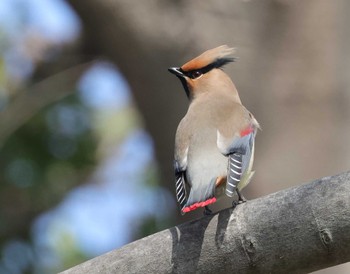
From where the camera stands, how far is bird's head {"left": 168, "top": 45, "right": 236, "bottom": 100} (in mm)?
3535

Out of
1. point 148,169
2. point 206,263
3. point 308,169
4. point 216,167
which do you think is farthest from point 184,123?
point 148,169

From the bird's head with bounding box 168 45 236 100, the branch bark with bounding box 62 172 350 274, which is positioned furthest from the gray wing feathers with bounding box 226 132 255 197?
the bird's head with bounding box 168 45 236 100

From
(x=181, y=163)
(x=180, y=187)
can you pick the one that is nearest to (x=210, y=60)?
(x=181, y=163)

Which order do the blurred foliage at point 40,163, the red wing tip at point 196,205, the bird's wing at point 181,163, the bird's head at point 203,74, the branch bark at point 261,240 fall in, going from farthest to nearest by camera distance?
the blurred foliage at point 40,163, the bird's head at point 203,74, the bird's wing at point 181,163, the red wing tip at point 196,205, the branch bark at point 261,240

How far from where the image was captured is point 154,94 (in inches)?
173

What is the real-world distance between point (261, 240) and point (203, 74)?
4.33 ft

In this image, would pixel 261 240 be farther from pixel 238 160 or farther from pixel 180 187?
pixel 238 160

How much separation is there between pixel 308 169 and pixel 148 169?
4.55ft

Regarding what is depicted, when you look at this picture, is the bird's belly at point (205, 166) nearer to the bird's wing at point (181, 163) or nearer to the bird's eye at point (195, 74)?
the bird's wing at point (181, 163)

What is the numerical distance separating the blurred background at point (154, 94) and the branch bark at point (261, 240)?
1.57 meters

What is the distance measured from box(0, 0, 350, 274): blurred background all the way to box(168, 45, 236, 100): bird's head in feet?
2.07

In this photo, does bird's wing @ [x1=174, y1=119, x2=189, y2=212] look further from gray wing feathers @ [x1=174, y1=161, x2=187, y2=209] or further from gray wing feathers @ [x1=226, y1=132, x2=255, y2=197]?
gray wing feathers @ [x1=226, y1=132, x2=255, y2=197]

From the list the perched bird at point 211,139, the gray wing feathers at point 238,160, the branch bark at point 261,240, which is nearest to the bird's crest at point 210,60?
the perched bird at point 211,139

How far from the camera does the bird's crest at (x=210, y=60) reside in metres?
3.55
